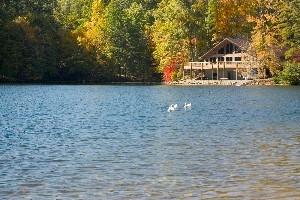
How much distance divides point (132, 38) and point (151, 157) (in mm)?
79451

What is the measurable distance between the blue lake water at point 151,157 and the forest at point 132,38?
48805 mm

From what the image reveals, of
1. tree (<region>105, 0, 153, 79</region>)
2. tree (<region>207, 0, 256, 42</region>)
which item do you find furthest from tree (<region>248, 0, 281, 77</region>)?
tree (<region>105, 0, 153, 79</region>)

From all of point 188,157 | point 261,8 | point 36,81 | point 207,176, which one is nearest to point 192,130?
point 188,157

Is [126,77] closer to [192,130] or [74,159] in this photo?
[192,130]

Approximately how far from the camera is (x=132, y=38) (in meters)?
96.9

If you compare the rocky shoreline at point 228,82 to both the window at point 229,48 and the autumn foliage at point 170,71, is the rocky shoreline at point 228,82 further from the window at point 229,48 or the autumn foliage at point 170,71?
the window at point 229,48

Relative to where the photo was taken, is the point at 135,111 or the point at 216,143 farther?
the point at 135,111

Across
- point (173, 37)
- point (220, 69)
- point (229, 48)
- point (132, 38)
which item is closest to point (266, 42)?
point (229, 48)

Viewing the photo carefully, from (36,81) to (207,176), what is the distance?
8029 centimetres

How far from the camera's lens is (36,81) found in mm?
93188

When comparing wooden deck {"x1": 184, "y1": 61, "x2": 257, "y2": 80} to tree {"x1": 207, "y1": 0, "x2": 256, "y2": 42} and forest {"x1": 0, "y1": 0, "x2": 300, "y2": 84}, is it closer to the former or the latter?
forest {"x1": 0, "y1": 0, "x2": 300, "y2": 84}

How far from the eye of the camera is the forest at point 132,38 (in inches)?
3187

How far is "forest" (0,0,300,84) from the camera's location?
266 ft

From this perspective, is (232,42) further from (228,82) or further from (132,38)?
(132,38)
